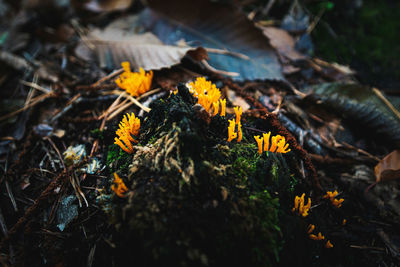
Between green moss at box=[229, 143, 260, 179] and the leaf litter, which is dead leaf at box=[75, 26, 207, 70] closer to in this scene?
the leaf litter

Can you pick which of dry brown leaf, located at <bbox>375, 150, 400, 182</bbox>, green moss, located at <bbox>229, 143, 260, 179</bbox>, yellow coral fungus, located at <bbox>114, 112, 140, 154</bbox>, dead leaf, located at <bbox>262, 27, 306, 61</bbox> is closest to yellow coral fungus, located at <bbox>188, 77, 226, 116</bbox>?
green moss, located at <bbox>229, 143, 260, 179</bbox>

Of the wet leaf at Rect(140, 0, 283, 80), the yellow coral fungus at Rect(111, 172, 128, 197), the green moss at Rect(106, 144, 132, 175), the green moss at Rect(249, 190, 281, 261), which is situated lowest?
the green moss at Rect(106, 144, 132, 175)

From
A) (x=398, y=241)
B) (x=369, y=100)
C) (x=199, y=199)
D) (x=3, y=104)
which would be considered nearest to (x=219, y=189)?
(x=199, y=199)

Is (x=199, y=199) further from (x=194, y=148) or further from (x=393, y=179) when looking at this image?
(x=393, y=179)

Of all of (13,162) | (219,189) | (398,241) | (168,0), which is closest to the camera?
(219,189)

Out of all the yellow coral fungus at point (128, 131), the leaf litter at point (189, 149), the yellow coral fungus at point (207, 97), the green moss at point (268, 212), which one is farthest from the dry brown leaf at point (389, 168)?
the yellow coral fungus at point (128, 131)

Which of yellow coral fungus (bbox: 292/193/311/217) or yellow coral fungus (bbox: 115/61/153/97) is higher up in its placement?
yellow coral fungus (bbox: 292/193/311/217)
